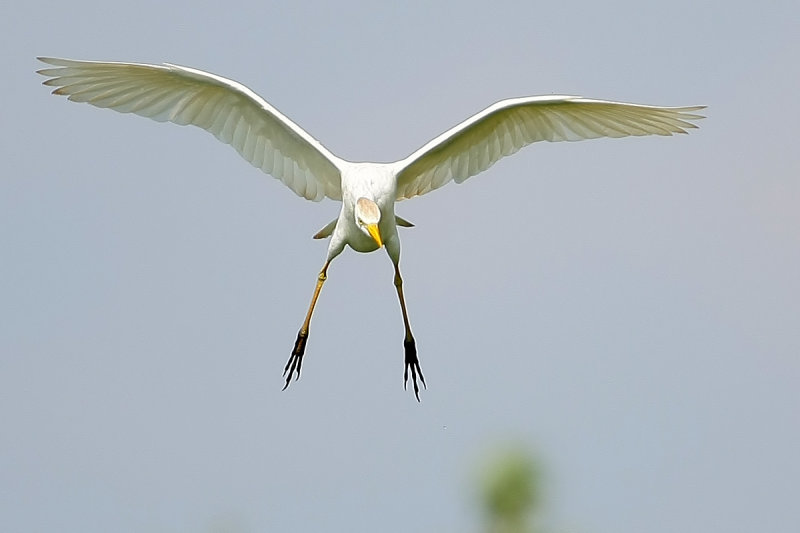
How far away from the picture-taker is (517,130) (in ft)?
39.1

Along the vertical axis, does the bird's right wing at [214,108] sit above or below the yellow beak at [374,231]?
above

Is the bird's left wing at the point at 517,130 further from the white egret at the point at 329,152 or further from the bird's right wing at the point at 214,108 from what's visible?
the bird's right wing at the point at 214,108

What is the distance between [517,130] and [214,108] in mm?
2693

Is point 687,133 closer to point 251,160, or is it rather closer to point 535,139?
point 535,139

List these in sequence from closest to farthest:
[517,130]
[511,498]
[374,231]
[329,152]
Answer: [511,498] < [374,231] < [329,152] < [517,130]

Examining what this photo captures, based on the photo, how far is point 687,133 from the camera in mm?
11562

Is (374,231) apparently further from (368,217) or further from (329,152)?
(329,152)

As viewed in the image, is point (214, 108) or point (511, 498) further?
point (214, 108)

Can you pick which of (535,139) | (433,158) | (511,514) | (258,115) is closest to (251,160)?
(258,115)

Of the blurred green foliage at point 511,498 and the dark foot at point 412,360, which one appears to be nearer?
the blurred green foliage at point 511,498

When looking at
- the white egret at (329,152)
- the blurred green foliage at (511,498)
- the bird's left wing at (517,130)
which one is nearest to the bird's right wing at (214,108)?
the white egret at (329,152)

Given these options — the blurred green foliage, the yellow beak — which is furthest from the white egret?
the blurred green foliage

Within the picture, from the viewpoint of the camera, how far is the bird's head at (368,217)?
10172 mm

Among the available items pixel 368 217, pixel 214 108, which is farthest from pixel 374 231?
pixel 214 108
